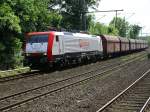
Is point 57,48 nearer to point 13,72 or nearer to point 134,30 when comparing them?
point 13,72

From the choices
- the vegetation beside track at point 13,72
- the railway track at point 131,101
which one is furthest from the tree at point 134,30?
the railway track at point 131,101

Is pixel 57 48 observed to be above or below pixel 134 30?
below

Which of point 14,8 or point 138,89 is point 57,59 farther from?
point 138,89

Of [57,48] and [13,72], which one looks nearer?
[13,72]

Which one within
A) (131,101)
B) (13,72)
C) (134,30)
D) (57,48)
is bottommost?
(13,72)

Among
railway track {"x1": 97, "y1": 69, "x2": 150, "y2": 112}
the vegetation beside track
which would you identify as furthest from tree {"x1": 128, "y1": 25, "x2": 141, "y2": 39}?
railway track {"x1": 97, "y1": 69, "x2": 150, "y2": 112}

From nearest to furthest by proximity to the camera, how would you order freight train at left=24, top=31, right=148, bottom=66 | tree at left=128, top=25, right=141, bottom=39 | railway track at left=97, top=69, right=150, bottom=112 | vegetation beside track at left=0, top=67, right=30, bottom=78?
1. railway track at left=97, top=69, right=150, bottom=112
2. vegetation beside track at left=0, top=67, right=30, bottom=78
3. freight train at left=24, top=31, right=148, bottom=66
4. tree at left=128, top=25, right=141, bottom=39

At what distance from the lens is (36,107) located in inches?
525

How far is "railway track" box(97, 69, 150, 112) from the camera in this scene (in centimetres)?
1302

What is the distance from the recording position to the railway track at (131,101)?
13.0 m

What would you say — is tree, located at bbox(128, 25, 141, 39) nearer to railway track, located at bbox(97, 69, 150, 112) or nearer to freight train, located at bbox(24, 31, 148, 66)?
freight train, located at bbox(24, 31, 148, 66)

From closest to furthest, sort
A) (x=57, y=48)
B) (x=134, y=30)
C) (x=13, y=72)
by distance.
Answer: (x=13, y=72)
(x=57, y=48)
(x=134, y=30)

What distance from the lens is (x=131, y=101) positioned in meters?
14.7

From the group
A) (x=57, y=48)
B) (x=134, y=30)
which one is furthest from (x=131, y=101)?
(x=134, y=30)
